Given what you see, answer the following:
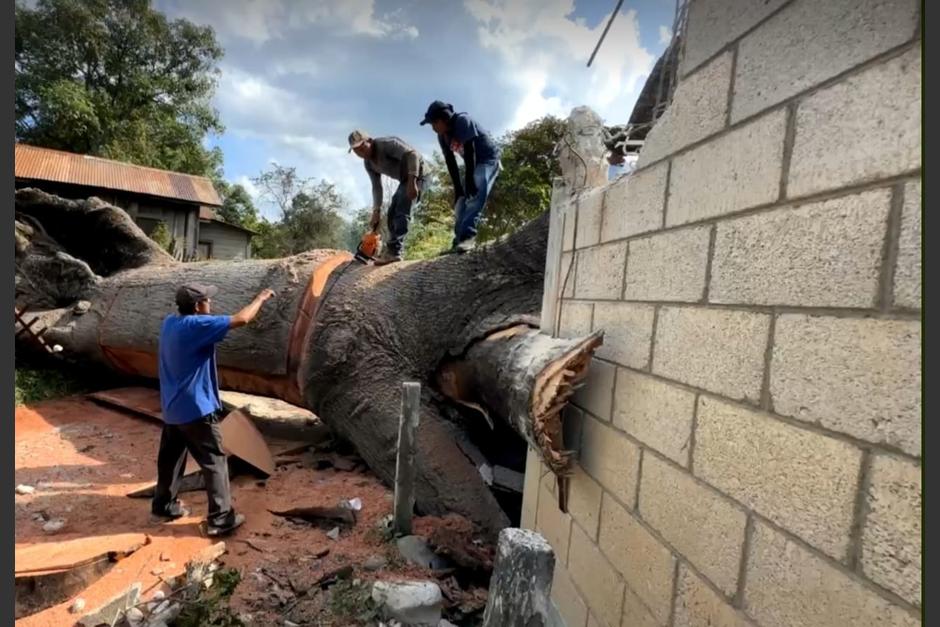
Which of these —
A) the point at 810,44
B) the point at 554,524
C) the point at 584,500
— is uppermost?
the point at 810,44

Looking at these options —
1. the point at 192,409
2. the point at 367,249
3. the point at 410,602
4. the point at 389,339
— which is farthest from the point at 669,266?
the point at 367,249

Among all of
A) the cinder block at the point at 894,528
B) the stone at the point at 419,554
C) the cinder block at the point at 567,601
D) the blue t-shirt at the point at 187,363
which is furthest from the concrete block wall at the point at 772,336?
the blue t-shirt at the point at 187,363

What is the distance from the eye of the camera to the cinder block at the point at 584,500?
6.54 ft

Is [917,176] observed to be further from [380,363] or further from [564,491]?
[380,363]

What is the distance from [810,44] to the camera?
Result: 1077 millimetres

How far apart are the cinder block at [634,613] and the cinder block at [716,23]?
173cm

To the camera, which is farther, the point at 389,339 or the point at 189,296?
the point at 389,339

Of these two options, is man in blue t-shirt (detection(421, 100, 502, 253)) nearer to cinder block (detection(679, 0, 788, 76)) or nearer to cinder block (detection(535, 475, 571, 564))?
cinder block (detection(535, 475, 571, 564))

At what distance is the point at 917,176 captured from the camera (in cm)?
82

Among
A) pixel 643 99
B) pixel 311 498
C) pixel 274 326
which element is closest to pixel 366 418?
pixel 311 498

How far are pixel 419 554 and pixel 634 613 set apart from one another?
1.70m

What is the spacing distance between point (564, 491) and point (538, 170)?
12.0 m

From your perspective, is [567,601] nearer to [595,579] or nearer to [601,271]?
[595,579]

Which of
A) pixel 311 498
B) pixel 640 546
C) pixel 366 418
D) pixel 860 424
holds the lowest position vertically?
pixel 311 498
